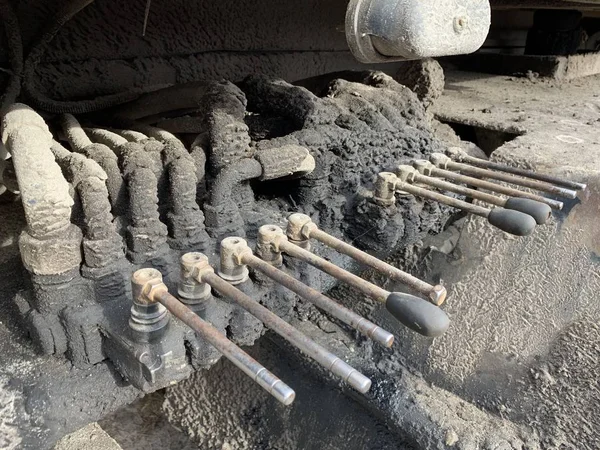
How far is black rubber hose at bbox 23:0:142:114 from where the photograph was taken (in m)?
1.32

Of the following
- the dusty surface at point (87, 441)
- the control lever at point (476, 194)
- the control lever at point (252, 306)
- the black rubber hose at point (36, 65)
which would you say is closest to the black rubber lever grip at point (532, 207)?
the control lever at point (476, 194)

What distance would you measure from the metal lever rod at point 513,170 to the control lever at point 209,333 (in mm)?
828

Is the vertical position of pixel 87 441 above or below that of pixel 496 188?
below

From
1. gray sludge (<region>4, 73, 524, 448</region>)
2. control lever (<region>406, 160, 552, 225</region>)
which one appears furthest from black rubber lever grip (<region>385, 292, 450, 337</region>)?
control lever (<region>406, 160, 552, 225</region>)

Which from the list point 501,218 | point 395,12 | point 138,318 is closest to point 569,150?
point 501,218

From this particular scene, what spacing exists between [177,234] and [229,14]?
3.84ft

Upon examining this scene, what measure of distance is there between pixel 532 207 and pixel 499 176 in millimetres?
194

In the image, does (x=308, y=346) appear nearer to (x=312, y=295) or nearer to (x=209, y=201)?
(x=312, y=295)

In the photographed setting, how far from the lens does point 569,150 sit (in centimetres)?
172

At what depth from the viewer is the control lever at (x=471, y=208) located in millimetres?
925

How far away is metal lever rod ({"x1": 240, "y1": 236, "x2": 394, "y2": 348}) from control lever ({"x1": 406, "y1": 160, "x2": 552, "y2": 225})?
1.69 feet

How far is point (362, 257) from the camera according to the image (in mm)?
776

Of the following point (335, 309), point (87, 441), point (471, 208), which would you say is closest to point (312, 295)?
point (335, 309)

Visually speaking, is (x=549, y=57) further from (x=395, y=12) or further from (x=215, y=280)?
(x=215, y=280)
